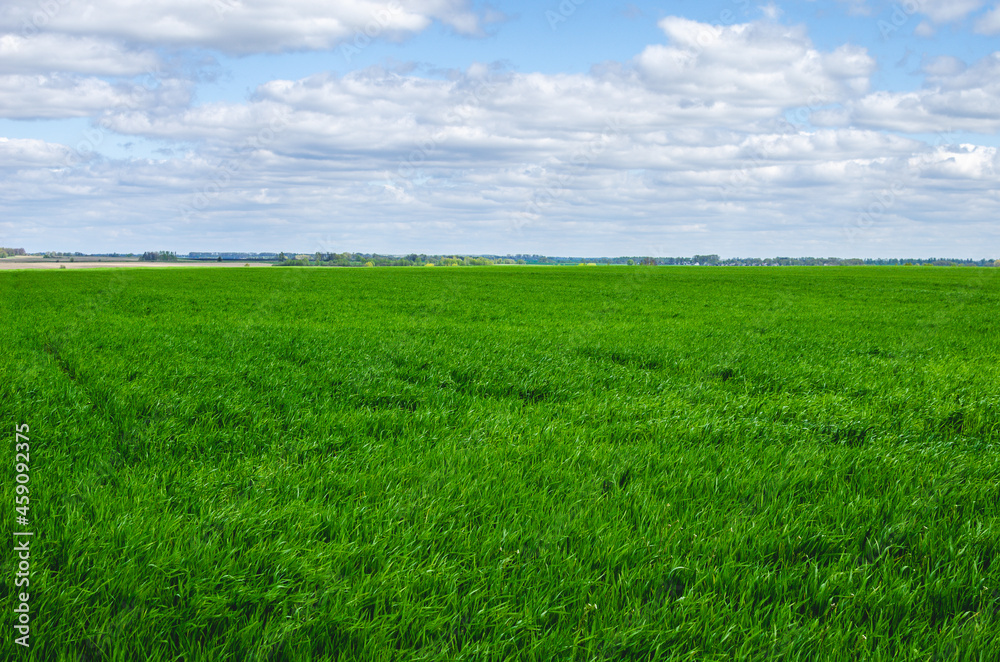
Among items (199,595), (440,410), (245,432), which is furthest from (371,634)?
(440,410)

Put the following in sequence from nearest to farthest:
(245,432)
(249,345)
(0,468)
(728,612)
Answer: (728,612) → (0,468) → (245,432) → (249,345)

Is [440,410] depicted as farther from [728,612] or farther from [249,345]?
[249,345]

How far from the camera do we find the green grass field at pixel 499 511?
131 inches

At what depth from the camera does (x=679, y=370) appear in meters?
11.7

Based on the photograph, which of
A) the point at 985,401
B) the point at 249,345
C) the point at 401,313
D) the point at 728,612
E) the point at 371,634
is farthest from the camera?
the point at 401,313

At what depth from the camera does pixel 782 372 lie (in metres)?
11.3

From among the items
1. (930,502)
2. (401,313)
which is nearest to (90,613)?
(930,502)

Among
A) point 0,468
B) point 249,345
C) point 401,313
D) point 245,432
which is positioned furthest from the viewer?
point 401,313

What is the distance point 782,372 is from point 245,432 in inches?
376

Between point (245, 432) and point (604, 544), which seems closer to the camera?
point (604, 544)

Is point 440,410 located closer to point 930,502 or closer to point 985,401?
point 930,502

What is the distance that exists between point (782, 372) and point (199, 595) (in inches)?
420

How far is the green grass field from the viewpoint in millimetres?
3320

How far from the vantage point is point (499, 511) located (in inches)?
188
